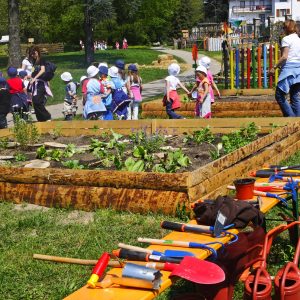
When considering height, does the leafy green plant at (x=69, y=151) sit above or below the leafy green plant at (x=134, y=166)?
below

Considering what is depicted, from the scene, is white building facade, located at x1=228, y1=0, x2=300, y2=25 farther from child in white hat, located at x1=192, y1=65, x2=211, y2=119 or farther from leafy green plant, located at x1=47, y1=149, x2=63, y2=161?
leafy green plant, located at x1=47, y1=149, x2=63, y2=161

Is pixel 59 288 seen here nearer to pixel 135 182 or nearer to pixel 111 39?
pixel 135 182

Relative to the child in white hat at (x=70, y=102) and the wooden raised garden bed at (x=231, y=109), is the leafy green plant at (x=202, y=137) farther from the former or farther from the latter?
the child in white hat at (x=70, y=102)

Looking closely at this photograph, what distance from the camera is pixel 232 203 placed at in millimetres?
4422

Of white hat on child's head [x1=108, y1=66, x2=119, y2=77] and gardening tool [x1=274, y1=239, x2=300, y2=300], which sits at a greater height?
white hat on child's head [x1=108, y1=66, x2=119, y2=77]

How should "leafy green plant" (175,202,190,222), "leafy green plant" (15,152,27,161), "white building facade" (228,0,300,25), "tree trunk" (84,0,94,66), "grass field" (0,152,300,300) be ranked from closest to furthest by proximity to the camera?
"grass field" (0,152,300,300) < "leafy green plant" (175,202,190,222) < "leafy green plant" (15,152,27,161) < "tree trunk" (84,0,94,66) < "white building facade" (228,0,300,25)

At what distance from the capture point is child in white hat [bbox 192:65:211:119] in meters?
11.8

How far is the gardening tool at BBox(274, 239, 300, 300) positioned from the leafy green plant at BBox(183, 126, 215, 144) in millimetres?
5583

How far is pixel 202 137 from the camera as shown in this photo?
9.70 metres

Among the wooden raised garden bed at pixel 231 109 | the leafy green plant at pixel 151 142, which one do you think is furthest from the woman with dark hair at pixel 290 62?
the wooden raised garden bed at pixel 231 109

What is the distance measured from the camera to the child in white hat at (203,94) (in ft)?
38.9

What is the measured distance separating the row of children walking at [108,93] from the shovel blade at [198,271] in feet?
30.0

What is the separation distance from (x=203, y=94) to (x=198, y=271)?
851cm

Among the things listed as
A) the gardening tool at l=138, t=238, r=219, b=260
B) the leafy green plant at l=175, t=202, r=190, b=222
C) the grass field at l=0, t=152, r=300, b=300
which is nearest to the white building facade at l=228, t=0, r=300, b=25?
the grass field at l=0, t=152, r=300, b=300
